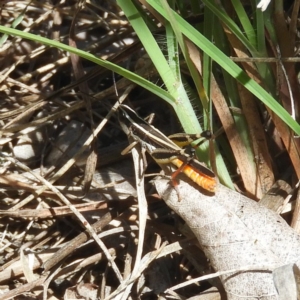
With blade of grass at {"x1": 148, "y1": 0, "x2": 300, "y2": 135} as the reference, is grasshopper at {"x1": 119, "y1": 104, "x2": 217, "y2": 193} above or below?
below

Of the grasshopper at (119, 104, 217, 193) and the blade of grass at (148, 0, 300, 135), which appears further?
the grasshopper at (119, 104, 217, 193)

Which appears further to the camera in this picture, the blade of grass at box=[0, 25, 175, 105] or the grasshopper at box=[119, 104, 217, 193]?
the grasshopper at box=[119, 104, 217, 193]

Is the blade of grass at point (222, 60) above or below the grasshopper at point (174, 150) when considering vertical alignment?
above

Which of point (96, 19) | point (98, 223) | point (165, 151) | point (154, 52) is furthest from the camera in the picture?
point (96, 19)

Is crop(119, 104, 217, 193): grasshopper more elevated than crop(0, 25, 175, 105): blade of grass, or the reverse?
crop(0, 25, 175, 105): blade of grass

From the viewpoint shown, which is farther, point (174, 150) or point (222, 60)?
point (174, 150)

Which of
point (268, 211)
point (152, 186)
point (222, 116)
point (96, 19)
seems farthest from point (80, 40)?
point (268, 211)

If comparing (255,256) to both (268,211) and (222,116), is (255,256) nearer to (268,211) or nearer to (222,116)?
(268,211)

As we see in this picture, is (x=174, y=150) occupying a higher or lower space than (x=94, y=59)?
lower
